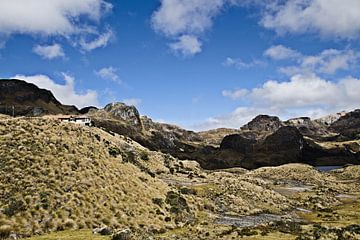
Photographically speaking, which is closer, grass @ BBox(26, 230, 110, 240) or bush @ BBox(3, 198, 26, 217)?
grass @ BBox(26, 230, 110, 240)

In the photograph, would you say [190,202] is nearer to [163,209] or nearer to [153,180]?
[153,180]

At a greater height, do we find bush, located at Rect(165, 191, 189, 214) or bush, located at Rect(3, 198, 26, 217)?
bush, located at Rect(3, 198, 26, 217)

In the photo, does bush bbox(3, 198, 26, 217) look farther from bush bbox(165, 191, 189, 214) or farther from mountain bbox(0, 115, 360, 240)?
bush bbox(165, 191, 189, 214)

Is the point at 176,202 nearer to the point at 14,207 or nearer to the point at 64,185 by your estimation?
the point at 64,185

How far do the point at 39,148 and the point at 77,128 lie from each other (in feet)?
56.9

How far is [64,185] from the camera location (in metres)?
49.6

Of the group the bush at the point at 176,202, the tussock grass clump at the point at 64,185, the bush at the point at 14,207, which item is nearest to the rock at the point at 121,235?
the tussock grass clump at the point at 64,185

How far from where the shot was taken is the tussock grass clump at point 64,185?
42.3 m

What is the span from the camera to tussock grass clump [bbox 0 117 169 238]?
A: 42.3m

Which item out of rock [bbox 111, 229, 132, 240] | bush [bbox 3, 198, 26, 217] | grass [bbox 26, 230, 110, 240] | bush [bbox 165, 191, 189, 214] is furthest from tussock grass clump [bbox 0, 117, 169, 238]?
rock [bbox 111, 229, 132, 240]

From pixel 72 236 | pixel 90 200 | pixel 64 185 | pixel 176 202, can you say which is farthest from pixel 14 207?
pixel 176 202

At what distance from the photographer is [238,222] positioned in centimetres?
6081

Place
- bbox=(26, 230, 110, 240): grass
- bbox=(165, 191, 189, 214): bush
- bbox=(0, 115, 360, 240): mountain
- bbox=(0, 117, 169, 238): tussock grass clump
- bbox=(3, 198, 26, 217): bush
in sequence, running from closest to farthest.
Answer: bbox=(26, 230, 110, 240): grass
bbox=(3, 198, 26, 217): bush
bbox=(0, 115, 360, 240): mountain
bbox=(0, 117, 169, 238): tussock grass clump
bbox=(165, 191, 189, 214): bush

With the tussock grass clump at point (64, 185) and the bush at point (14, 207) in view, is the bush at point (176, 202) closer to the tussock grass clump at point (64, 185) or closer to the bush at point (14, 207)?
the tussock grass clump at point (64, 185)
